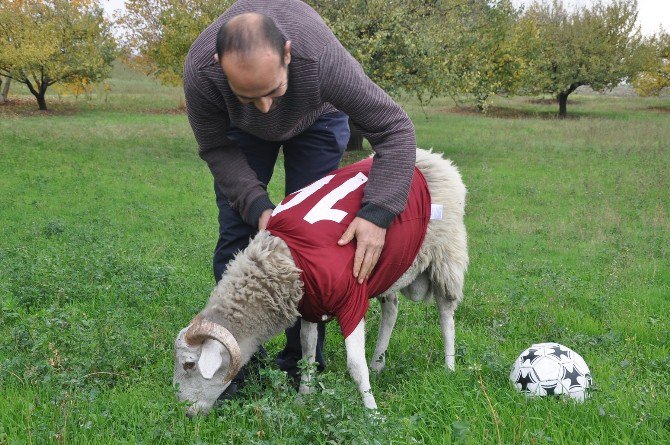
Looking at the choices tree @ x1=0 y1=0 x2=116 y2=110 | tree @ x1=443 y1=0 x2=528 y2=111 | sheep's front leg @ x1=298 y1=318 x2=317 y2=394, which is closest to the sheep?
sheep's front leg @ x1=298 y1=318 x2=317 y2=394

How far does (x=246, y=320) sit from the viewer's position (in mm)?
3707

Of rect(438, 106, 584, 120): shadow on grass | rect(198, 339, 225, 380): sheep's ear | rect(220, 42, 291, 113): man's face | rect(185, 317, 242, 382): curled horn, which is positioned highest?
rect(220, 42, 291, 113): man's face

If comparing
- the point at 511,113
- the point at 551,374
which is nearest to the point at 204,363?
the point at 551,374

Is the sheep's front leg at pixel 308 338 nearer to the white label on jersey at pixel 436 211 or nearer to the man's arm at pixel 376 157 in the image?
the man's arm at pixel 376 157

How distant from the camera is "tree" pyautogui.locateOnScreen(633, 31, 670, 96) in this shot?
36.3 m

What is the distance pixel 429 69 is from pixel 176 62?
13.0 metres

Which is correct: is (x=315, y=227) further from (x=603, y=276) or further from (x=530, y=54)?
(x=530, y=54)

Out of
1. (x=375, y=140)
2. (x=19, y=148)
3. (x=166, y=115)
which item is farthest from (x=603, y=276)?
(x=166, y=115)

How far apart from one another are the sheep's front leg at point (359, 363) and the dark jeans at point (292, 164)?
32.0 inches

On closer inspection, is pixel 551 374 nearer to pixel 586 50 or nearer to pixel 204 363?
pixel 204 363

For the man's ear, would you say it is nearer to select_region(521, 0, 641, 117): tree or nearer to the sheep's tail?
the sheep's tail

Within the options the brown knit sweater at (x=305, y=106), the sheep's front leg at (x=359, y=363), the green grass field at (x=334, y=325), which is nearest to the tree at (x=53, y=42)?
the green grass field at (x=334, y=325)

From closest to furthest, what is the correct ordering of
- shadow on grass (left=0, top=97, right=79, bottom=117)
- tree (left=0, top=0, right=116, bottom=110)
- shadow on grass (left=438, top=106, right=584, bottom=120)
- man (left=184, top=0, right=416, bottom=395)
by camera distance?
man (left=184, top=0, right=416, bottom=395), tree (left=0, top=0, right=116, bottom=110), shadow on grass (left=0, top=97, right=79, bottom=117), shadow on grass (left=438, top=106, right=584, bottom=120)

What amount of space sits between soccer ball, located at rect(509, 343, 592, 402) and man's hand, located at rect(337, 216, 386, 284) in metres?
1.22
